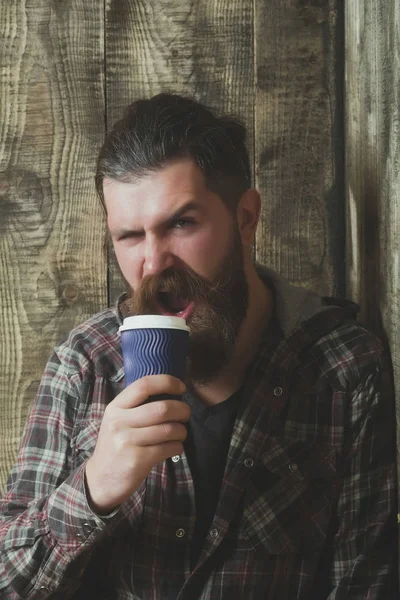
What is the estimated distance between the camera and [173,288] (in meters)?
1.68

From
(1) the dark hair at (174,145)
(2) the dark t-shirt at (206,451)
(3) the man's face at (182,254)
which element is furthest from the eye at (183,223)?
(2) the dark t-shirt at (206,451)

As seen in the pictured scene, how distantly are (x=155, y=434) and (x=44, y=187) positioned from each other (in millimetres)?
1056

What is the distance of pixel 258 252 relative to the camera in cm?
225

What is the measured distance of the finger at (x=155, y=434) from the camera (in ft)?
4.52

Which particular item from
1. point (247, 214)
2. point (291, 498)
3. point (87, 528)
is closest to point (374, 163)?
point (247, 214)

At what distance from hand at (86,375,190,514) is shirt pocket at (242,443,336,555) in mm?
390

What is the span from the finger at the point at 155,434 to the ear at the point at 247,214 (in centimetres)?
63

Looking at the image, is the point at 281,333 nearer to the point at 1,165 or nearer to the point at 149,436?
the point at 149,436

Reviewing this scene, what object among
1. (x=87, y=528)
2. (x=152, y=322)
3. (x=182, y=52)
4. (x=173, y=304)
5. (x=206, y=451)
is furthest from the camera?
(x=182, y=52)

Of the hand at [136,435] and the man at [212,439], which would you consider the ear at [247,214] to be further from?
the hand at [136,435]

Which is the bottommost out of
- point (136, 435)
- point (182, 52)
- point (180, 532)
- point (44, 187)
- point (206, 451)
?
point (180, 532)

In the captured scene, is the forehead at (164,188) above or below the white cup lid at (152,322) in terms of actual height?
above

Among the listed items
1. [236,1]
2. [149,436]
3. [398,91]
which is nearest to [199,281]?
[149,436]

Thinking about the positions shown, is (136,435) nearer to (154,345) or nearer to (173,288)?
(154,345)
